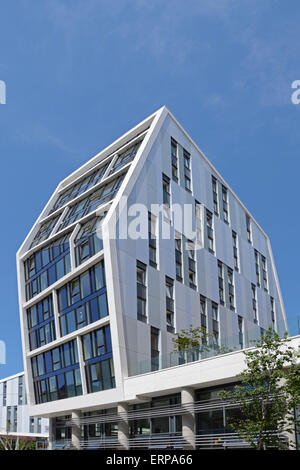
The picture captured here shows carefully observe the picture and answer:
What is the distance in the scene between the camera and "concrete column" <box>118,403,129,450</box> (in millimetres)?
38188

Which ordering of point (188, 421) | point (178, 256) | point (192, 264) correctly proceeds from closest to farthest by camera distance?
point (188, 421) → point (178, 256) → point (192, 264)

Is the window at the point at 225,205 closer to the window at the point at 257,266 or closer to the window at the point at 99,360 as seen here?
the window at the point at 257,266

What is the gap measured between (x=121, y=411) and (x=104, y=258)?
11400mm

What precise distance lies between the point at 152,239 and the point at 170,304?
568 cm

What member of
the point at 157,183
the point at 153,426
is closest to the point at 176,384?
the point at 153,426

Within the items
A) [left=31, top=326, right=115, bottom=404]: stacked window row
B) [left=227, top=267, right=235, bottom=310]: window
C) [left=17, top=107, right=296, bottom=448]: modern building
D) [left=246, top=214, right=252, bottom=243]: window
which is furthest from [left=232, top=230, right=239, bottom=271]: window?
[left=31, top=326, right=115, bottom=404]: stacked window row

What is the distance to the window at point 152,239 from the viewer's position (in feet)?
146

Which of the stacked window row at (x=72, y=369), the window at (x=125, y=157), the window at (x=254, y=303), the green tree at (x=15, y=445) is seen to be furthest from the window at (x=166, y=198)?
the green tree at (x=15, y=445)

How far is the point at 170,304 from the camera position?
44.9m

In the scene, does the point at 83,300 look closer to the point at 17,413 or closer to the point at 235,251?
the point at 235,251

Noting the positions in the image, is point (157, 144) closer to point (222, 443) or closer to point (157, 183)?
point (157, 183)

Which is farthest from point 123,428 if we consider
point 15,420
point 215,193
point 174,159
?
point 15,420

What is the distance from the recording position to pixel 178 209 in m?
49.4
